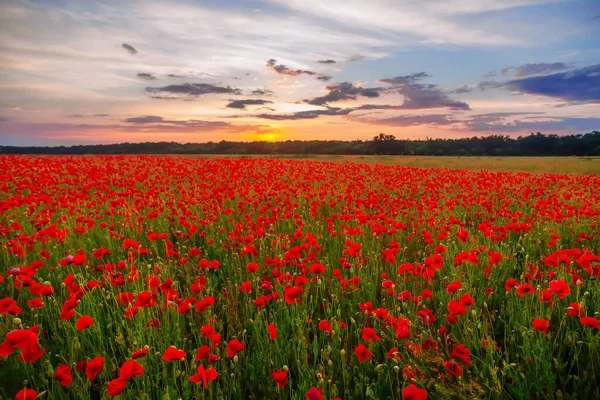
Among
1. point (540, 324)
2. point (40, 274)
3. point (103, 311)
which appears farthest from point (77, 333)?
point (540, 324)

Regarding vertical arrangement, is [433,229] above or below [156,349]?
above

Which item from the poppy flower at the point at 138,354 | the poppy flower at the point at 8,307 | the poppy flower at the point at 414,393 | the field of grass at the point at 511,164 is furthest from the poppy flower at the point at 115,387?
the field of grass at the point at 511,164

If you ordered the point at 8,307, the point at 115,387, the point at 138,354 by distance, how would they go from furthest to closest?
the point at 8,307 → the point at 138,354 → the point at 115,387

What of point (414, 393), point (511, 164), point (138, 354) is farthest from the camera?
point (511, 164)

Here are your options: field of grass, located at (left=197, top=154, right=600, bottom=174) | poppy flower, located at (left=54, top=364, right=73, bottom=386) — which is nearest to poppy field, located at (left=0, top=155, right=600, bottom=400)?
poppy flower, located at (left=54, top=364, right=73, bottom=386)

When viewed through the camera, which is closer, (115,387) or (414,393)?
(115,387)

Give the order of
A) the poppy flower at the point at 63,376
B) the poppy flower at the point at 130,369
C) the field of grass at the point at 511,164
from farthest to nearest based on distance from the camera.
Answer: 1. the field of grass at the point at 511,164
2. the poppy flower at the point at 63,376
3. the poppy flower at the point at 130,369

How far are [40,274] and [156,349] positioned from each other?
8.12 ft

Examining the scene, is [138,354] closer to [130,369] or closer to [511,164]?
[130,369]

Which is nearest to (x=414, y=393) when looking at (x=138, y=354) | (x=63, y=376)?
(x=138, y=354)

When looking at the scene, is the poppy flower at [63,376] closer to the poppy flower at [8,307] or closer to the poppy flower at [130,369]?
the poppy flower at [130,369]

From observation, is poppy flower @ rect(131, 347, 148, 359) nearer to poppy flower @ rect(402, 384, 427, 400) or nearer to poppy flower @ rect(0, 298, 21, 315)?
poppy flower @ rect(0, 298, 21, 315)

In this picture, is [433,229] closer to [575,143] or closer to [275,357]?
[275,357]

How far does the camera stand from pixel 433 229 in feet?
20.8
